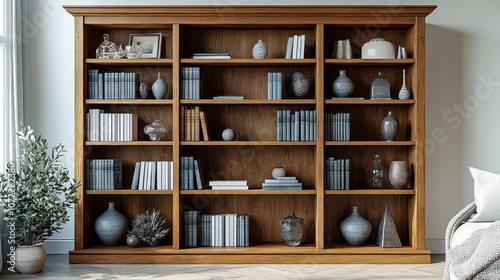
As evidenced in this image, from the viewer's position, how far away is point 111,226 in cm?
520

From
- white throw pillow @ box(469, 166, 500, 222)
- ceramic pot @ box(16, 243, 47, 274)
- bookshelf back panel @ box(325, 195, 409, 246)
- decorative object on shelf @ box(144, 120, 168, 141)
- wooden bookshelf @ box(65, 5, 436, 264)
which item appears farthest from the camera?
bookshelf back panel @ box(325, 195, 409, 246)

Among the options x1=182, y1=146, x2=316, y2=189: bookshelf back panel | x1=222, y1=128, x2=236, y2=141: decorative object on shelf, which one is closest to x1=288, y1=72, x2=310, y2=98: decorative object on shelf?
x1=182, y1=146, x2=316, y2=189: bookshelf back panel

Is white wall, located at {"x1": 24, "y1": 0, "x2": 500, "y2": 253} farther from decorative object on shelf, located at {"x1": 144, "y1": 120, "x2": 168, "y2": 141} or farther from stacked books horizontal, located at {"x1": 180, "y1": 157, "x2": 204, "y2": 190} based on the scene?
stacked books horizontal, located at {"x1": 180, "y1": 157, "x2": 204, "y2": 190}

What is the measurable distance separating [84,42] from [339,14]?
7.04ft

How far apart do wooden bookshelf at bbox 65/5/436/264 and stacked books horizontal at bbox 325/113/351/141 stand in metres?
0.11

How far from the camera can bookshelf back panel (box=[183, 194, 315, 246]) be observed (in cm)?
546

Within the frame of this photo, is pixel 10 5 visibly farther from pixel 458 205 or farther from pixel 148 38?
pixel 458 205

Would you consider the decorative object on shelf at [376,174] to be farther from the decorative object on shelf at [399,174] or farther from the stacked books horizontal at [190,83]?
the stacked books horizontal at [190,83]

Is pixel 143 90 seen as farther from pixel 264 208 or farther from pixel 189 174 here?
pixel 264 208

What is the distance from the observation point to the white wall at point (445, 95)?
5.48 metres

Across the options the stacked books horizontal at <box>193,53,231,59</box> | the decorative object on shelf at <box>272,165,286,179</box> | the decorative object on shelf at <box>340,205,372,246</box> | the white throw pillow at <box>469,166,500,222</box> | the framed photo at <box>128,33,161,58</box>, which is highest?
the framed photo at <box>128,33,161,58</box>

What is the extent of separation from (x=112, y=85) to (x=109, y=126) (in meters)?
0.35

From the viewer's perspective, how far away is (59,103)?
552 centimetres

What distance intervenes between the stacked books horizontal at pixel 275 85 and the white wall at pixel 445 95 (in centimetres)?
73
